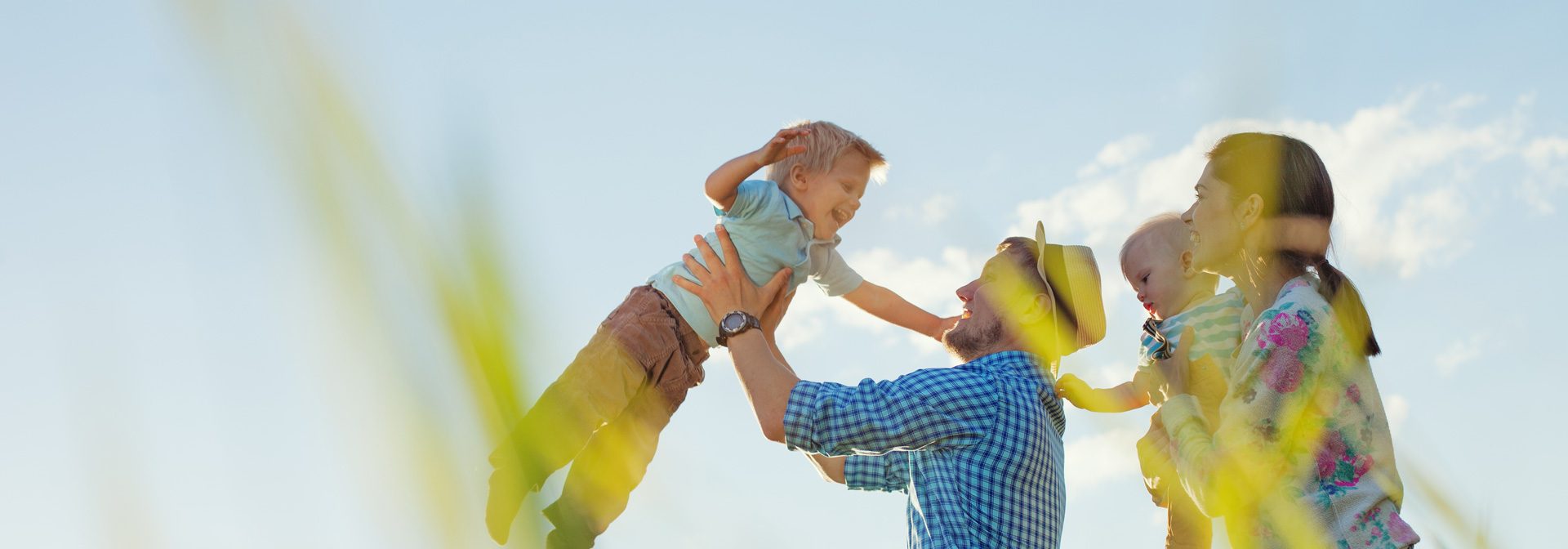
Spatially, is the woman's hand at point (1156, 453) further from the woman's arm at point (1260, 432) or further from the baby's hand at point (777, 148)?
the baby's hand at point (777, 148)

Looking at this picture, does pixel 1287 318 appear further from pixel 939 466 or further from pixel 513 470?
pixel 513 470

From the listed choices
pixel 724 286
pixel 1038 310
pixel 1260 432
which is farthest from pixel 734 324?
pixel 1260 432

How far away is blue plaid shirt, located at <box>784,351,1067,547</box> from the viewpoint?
3723 mm

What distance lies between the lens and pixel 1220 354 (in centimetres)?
403

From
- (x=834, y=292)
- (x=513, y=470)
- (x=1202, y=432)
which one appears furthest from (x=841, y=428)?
(x=513, y=470)

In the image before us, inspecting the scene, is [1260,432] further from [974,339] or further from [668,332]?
[668,332]

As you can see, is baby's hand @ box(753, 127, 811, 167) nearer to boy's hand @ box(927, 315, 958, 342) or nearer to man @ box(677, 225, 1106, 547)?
man @ box(677, 225, 1106, 547)

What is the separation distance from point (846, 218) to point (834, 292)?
1.33 feet

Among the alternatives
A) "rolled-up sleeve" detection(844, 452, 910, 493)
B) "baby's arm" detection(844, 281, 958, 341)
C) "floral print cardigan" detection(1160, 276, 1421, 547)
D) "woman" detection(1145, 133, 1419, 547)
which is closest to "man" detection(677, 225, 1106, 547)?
"rolled-up sleeve" detection(844, 452, 910, 493)

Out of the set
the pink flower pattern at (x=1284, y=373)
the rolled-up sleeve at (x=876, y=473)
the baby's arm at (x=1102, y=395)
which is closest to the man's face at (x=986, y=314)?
the baby's arm at (x=1102, y=395)

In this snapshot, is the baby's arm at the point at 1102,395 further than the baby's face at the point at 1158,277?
No

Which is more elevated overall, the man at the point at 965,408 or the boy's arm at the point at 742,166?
the boy's arm at the point at 742,166

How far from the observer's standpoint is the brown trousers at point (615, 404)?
13.9 ft

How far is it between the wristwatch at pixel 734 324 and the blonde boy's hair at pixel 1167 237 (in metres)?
1.65
